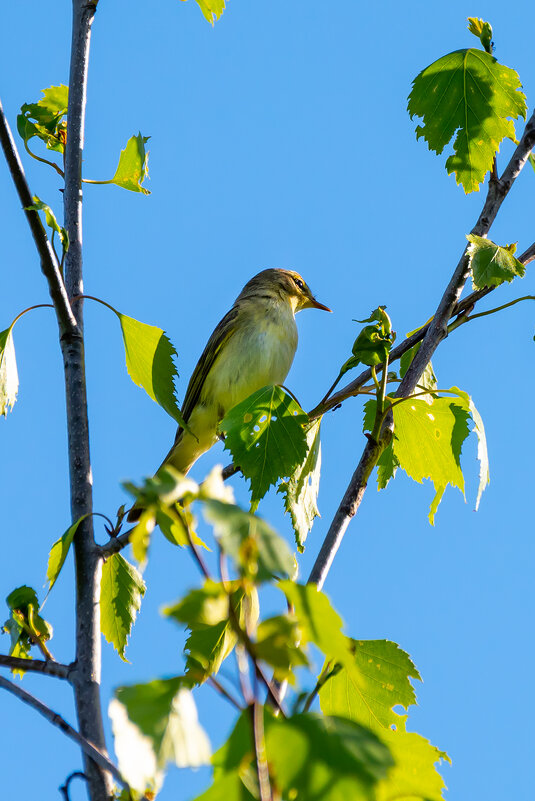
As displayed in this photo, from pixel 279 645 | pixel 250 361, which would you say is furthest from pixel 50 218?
pixel 250 361

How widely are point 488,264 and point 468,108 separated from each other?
35.0 inches

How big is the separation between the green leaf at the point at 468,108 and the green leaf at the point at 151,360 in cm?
117

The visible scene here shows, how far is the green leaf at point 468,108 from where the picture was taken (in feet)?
10.6

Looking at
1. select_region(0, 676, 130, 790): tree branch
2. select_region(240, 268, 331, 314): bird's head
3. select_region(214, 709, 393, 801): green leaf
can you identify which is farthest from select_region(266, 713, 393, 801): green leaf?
select_region(240, 268, 331, 314): bird's head

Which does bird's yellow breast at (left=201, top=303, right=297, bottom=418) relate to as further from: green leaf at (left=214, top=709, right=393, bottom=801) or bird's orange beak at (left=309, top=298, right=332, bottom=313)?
green leaf at (left=214, top=709, right=393, bottom=801)

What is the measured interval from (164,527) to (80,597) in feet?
2.61

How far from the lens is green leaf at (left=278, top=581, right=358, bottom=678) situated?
3.97ft

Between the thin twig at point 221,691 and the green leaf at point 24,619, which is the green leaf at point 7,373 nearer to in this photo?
the green leaf at point 24,619

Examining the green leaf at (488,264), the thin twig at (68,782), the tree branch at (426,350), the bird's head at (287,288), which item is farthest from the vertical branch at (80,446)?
the bird's head at (287,288)

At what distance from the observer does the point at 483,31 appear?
3.29 meters

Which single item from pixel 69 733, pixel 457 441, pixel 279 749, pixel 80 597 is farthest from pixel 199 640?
pixel 279 749

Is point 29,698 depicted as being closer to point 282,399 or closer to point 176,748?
point 176,748

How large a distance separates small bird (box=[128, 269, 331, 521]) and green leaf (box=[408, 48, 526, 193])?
295 cm

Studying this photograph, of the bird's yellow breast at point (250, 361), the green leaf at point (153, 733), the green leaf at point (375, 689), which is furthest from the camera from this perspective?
the bird's yellow breast at point (250, 361)
